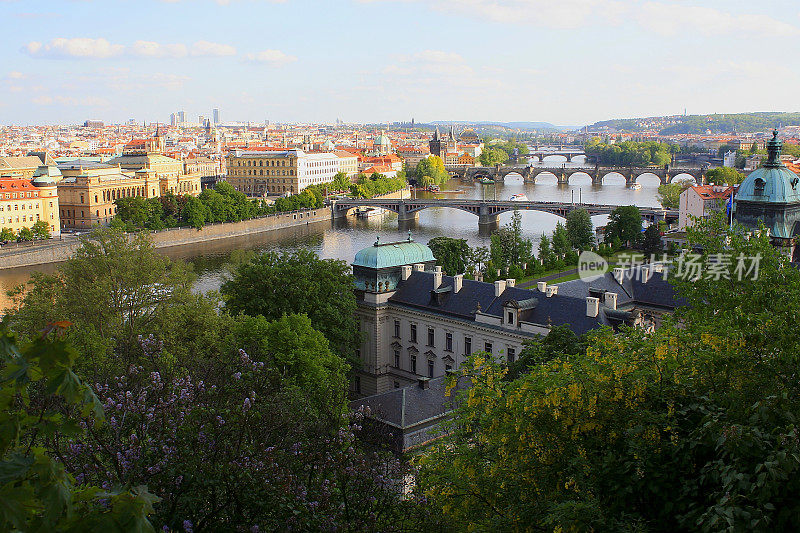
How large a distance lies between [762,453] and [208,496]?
492cm

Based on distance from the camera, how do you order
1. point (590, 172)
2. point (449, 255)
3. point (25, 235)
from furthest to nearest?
point (590, 172) → point (25, 235) → point (449, 255)

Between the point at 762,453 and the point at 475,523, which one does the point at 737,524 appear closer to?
the point at 762,453

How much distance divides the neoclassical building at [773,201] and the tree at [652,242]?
14.0m

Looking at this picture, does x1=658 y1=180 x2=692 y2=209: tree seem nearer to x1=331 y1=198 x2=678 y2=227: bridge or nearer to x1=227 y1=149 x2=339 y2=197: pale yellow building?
x1=331 y1=198 x2=678 y2=227: bridge

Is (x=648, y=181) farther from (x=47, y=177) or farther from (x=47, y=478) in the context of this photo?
(x=47, y=478)

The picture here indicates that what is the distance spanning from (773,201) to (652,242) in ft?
53.6

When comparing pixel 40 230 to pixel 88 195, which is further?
pixel 88 195

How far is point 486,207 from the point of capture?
257 feet

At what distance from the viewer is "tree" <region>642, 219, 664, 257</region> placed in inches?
2029

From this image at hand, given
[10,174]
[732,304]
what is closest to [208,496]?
[732,304]

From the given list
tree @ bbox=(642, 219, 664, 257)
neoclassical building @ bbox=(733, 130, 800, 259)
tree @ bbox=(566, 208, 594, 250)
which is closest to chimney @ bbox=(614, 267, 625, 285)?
neoclassical building @ bbox=(733, 130, 800, 259)

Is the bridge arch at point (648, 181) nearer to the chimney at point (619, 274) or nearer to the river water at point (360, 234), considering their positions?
the river water at point (360, 234)

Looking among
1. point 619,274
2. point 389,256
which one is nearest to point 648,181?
point 619,274

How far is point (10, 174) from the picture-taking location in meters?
87.1
